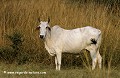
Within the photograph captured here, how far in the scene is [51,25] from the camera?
13.6m

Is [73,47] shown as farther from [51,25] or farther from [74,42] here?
[51,25]

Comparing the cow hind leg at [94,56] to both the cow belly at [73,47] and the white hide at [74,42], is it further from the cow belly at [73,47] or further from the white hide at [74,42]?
the cow belly at [73,47]

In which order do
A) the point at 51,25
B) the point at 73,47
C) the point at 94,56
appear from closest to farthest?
the point at 73,47 → the point at 94,56 → the point at 51,25

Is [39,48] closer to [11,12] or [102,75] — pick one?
[11,12]

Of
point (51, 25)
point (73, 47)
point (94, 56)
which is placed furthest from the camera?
point (51, 25)

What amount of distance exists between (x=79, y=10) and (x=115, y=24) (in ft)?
4.55

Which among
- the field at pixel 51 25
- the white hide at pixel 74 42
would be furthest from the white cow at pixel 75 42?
the field at pixel 51 25

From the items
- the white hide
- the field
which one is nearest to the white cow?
the white hide

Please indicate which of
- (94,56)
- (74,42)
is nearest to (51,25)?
(74,42)

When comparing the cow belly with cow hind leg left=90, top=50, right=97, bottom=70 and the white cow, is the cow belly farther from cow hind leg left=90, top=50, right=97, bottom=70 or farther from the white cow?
cow hind leg left=90, top=50, right=97, bottom=70

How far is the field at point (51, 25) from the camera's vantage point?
1217cm

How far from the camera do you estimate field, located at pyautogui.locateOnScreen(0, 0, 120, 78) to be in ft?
39.9

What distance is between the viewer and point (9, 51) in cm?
1274

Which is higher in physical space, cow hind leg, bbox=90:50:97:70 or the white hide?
the white hide
